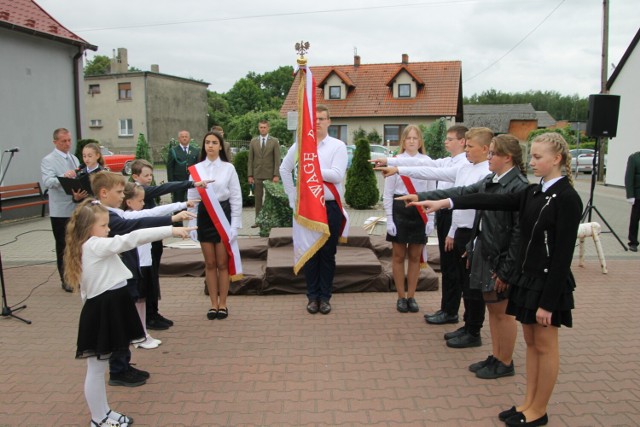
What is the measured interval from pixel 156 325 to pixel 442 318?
2956 millimetres

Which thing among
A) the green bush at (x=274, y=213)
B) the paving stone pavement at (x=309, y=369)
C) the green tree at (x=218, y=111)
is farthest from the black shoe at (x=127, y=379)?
the green tree at (x=218, y=111)

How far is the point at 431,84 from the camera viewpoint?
37344 mm

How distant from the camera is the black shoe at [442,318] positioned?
5.34 m

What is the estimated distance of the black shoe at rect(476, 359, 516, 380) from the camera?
4.08 metres

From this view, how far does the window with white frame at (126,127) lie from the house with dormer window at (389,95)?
12090 mm

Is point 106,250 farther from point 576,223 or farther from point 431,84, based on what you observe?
point 431,84

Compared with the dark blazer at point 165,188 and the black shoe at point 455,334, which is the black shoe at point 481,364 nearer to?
the black shoe at point 455,334

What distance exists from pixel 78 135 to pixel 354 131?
25669mm

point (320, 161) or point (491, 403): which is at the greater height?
point (320, 161)

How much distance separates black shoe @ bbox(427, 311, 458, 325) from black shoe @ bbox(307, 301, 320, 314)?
1234mm

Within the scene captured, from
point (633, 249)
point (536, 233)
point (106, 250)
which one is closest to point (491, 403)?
point (536, 233)

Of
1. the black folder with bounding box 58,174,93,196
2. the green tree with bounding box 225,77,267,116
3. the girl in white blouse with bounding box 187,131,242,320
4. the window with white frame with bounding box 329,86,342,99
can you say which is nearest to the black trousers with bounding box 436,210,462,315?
the girl in white blouse with bounding box 187,131,242,320

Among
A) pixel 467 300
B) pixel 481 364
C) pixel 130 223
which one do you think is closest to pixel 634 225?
pixel 467 300

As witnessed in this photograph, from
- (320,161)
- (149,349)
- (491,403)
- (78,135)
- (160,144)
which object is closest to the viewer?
(491,403)
